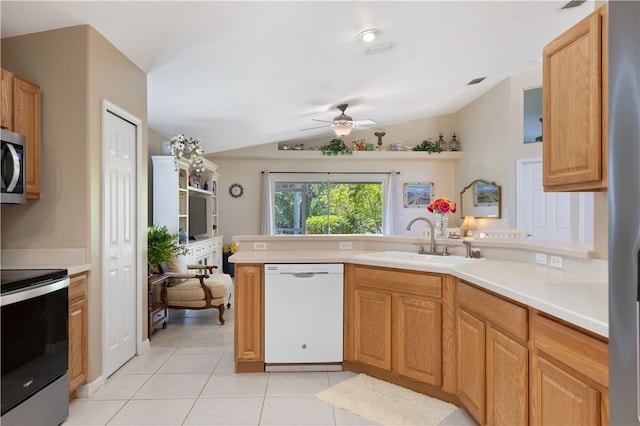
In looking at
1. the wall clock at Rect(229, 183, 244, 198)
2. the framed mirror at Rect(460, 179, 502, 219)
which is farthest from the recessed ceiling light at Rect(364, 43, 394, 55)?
the wall clock at Rect(229, 183, 244, 198)

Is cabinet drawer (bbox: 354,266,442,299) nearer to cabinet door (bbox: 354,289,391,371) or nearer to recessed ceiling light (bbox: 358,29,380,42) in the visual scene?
cabinet door (bbox: 354,289,391,371)

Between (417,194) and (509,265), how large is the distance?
5664 mm

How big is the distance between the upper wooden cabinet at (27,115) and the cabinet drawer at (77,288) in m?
0.60

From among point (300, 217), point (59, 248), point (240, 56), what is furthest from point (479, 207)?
point (59, 248)

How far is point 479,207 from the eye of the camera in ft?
23.2

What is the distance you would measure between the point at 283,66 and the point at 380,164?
14.9 ft

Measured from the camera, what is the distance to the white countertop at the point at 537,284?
1.33 m

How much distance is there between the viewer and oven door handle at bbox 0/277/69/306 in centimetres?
183

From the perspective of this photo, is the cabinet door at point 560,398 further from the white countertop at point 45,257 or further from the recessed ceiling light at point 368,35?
the recessed ceiling light at point 368,35

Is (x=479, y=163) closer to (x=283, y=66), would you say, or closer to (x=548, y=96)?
(x=283, y=66)

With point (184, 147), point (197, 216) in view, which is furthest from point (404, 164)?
point (184, 147)

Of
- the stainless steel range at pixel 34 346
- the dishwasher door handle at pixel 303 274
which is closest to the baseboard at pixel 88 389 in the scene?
the stainless steel range at pixel 34 346

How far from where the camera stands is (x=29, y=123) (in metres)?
2.43

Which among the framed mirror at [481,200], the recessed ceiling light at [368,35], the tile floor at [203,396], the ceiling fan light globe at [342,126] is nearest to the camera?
the tile floor at [203,396]
